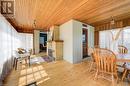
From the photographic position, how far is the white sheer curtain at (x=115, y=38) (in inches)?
194

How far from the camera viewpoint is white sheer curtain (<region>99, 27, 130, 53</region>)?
4.93 m

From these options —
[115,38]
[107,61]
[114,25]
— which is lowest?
[107,61]

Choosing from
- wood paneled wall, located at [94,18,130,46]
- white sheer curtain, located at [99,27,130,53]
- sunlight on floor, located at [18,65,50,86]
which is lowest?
sunlight on floor, located at [18,65,50,86]

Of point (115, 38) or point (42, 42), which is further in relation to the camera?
point (42, 42)

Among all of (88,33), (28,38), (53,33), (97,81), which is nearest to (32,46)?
(28,38)

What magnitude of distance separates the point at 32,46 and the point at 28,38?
870 mm

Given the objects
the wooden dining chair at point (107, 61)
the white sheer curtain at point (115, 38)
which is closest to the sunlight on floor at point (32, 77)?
the wooden dining chair at point (107, 61)

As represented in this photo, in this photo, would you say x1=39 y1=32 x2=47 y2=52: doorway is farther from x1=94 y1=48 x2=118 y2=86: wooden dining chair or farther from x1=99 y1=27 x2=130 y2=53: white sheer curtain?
x1=94 y1=48 x2=118 y2=86: wooden dining chair

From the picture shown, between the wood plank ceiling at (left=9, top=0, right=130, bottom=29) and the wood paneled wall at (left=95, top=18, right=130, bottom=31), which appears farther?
the wood paneled wall at (left=95, top=18, right=130, bottom=31)

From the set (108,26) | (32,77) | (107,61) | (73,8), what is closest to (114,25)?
(108,26)

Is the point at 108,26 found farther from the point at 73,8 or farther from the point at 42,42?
the point at 42,42

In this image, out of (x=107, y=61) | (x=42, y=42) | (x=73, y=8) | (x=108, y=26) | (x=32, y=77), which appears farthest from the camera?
(x=42, y=42)

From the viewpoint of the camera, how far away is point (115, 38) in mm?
5578

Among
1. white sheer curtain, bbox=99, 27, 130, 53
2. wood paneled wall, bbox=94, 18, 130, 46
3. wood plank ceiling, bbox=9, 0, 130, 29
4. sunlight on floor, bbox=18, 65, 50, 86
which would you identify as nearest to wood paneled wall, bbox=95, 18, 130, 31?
wood paneled wall, bbox=94, 18, 130, 46
